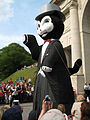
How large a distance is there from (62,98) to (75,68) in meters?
1.15

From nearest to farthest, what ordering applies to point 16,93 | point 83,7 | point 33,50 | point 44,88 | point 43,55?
point 44,88
point 43,55
point 33,50
point 16,93
point 83,7

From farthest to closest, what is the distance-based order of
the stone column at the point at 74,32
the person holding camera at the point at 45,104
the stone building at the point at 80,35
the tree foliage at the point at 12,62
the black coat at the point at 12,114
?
the tree foliage at the point at 12,62, the stone column at the point at 74,32, the stone building at the point at 80,35, the black coat at the point at 12,114, the person holding camera at the point at 45,104

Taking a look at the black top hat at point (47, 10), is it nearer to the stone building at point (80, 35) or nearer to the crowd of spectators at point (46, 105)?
the crowd of spectators at point (46, 105)

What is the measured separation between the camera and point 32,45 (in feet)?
13.4

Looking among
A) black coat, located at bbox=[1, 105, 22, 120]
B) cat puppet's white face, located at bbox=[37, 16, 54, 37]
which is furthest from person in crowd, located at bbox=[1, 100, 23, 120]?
cat puppet's white face, located at bbox=[37, 16, 54, 37]

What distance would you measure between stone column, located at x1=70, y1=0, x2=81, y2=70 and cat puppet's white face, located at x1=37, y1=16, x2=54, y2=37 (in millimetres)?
11849

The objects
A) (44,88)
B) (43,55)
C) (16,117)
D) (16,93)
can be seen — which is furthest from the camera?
(16,93)

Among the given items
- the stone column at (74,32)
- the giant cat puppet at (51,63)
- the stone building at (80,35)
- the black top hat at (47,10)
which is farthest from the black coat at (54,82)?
the stone column at (74,32)

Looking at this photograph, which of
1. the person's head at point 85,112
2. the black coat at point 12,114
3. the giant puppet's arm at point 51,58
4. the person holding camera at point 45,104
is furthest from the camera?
the giant puppet's arm at point 51,58

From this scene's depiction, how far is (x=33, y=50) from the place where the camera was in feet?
13.5

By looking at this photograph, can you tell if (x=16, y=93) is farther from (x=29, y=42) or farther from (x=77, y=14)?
(x=77, y=14)

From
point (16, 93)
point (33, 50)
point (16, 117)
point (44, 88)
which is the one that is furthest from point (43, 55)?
point (16, 93)

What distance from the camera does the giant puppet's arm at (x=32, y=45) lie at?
4.02m

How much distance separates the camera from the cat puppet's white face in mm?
3969
